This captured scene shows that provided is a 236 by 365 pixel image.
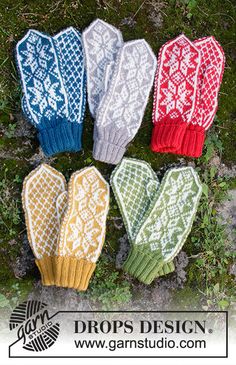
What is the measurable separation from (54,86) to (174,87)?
72cm

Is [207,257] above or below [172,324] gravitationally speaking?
above

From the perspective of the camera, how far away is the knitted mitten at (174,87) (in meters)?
3.37

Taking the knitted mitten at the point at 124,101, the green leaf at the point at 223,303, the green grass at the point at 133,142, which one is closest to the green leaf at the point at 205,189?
the green grass at the point at 133,142

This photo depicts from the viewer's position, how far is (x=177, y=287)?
342cm

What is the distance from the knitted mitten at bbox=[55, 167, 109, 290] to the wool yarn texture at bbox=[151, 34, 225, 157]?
1.44 feet

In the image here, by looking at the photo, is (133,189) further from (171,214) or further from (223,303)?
(223,303)

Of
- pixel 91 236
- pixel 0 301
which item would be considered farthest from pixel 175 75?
pixel 0 301

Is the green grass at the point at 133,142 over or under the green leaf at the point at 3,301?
over

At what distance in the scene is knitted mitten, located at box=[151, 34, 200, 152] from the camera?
11.1 feet

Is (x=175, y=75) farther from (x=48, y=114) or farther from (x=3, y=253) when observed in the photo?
(x=3, y=253)

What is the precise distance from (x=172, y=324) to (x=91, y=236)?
0.74 meters

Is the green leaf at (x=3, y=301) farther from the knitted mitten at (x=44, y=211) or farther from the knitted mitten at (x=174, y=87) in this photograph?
the knitted mitten at (x=174, y=87)

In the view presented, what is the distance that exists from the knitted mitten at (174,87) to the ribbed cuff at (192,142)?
51mm

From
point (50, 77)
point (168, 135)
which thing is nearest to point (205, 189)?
point (168, 135)
